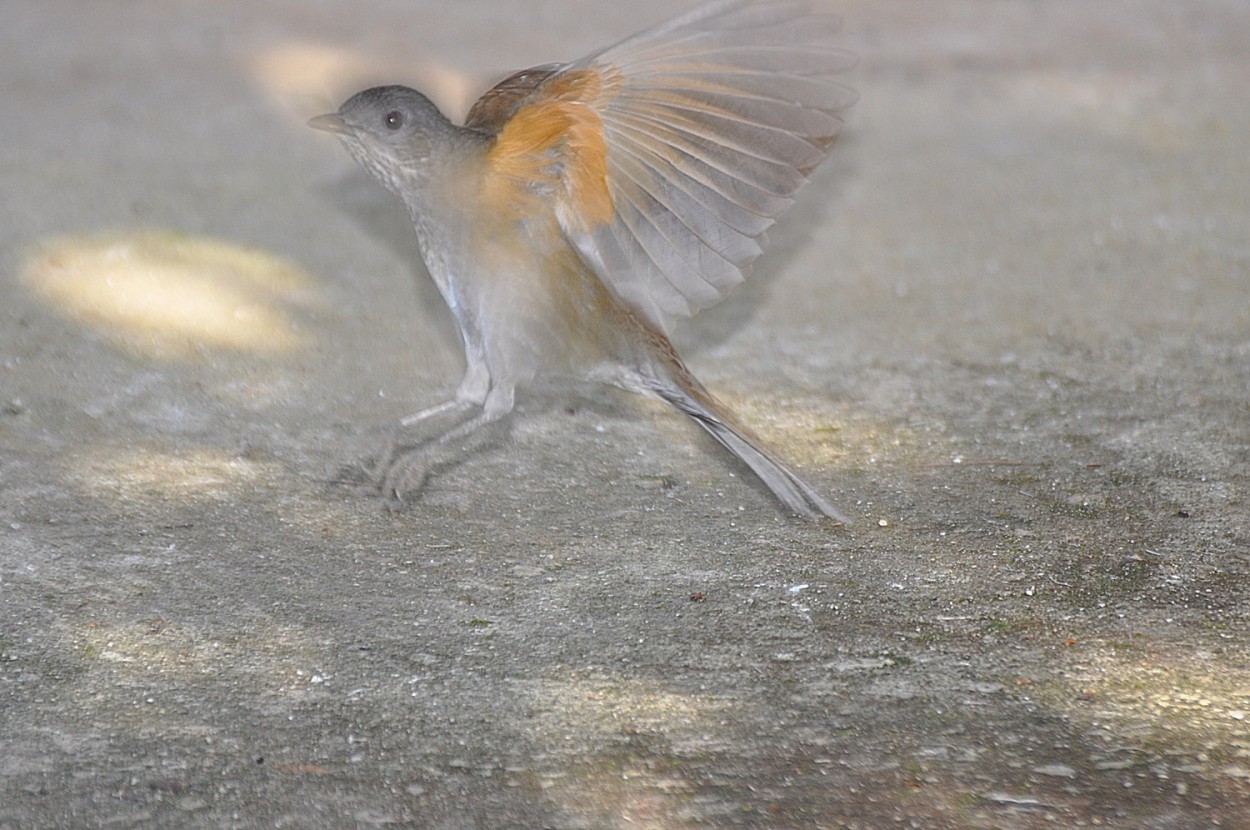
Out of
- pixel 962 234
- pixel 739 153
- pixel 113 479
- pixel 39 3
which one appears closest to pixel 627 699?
pixel 739 153

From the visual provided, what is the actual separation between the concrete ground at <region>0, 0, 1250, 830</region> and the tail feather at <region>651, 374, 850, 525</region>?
0.06m

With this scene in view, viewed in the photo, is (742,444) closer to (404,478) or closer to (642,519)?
(642,519)

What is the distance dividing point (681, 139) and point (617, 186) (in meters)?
0.16

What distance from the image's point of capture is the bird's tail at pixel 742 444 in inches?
122

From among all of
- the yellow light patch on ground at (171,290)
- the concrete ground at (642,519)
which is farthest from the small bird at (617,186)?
the yellow light patch on ground at (171,290)

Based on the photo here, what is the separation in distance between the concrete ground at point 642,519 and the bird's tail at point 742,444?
0.06 meters

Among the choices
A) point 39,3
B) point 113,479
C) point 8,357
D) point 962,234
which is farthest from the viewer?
point 39,3

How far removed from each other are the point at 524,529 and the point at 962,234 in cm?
245

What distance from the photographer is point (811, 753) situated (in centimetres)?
228

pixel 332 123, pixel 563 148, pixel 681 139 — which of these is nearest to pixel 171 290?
pixel 332 123

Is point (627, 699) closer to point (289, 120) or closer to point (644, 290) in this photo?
point (644, 290)

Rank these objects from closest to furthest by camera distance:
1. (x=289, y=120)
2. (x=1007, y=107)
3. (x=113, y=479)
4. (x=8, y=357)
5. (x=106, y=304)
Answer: (x=113, y=479)
(x=8, y=357)
(x=106, y=304)
(x=289, y=120)
(x=1007, y=107)

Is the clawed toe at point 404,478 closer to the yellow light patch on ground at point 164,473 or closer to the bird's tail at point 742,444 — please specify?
the yellow light patch on ground at point 164,473

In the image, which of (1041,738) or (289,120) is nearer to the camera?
(1041,738)
